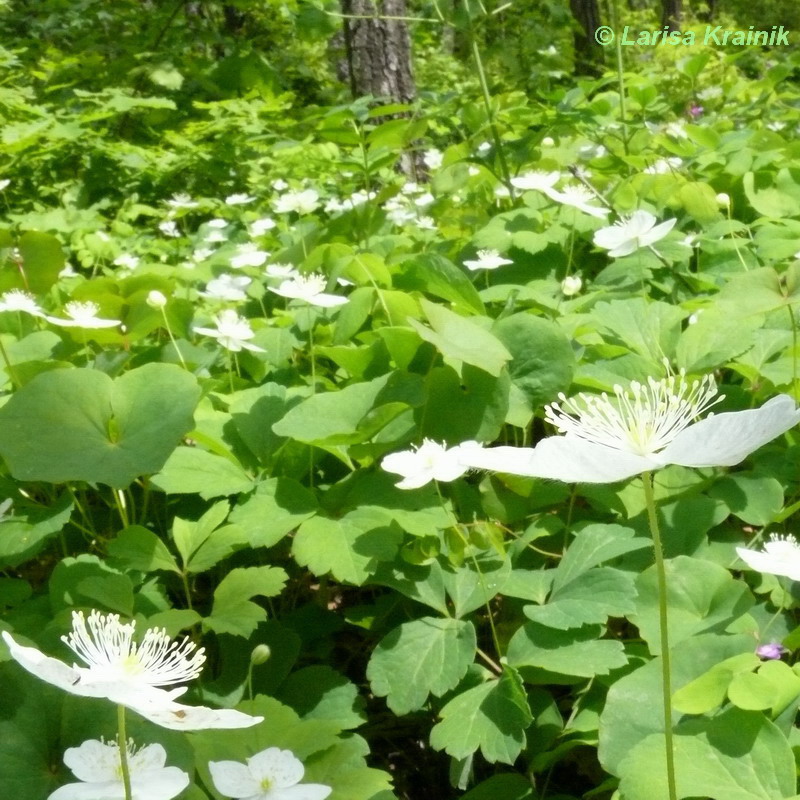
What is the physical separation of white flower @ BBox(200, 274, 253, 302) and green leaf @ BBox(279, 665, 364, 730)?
→ 0.95m

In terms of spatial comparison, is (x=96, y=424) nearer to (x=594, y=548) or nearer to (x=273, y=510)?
(x=273, y=510)

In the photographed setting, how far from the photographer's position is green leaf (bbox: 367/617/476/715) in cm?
82

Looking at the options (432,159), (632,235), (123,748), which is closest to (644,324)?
(632,235)

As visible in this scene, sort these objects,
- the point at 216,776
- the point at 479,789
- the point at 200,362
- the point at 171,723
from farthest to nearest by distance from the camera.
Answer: the point at 200,362, the point at 479,789, the point at 216,776, the point at 171,723

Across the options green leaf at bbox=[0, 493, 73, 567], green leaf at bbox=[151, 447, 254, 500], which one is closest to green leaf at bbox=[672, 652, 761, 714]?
green leaf at bbox=[151, 447, 254, 500]

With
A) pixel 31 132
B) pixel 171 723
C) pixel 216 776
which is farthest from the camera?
pixel 31 132

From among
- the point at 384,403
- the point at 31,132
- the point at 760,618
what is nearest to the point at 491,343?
the point at 384,403

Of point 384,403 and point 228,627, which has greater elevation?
point 384,403

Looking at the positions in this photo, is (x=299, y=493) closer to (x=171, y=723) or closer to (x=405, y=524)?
(x=405, y=524)

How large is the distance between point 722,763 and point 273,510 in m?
0.53

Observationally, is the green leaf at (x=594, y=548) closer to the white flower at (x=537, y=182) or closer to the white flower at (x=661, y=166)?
the white flower at (x=537, y=182)

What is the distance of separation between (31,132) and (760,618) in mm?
3102

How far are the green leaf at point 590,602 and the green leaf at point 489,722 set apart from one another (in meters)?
0.07

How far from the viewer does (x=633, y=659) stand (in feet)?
2.89
